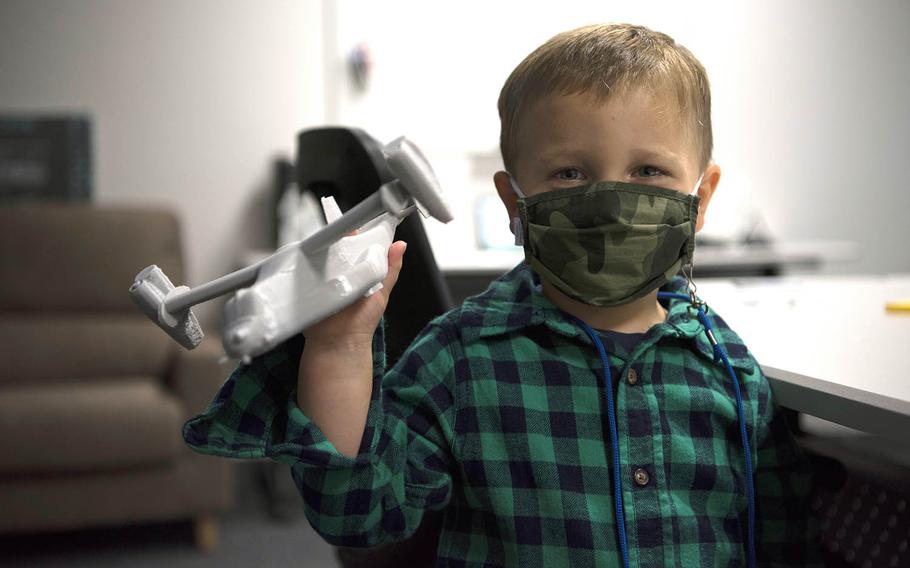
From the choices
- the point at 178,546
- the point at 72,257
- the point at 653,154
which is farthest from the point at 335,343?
the point at 72,257

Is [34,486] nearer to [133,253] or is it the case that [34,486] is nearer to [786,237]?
[133,253]

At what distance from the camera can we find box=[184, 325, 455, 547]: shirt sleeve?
2.30 feet

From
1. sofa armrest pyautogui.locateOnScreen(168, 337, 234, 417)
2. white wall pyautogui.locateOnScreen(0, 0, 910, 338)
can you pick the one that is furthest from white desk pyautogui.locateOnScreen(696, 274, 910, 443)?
white wall pyautogui.locateOnScreen(0, 0, 910, 338)

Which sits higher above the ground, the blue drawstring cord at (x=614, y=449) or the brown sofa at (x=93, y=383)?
the blue drawstring cord at (x=614, y=449)

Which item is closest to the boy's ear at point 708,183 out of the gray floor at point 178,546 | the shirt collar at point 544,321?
the shirt collar at point 544,321

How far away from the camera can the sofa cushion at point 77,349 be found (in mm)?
2557

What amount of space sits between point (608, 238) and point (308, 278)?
306 mm

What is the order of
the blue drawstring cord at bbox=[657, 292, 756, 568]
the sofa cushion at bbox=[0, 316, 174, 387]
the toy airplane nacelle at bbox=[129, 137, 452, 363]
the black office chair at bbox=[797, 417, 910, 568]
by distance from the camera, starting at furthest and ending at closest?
the sofa cushion at bbox=[0, 316, 174, 387], the black office chair at bbox=[797, 417, 910, 568], the blue drawstring cord at bbox=[657, 292, 756, 568], the toy airplane nacelle at bbox=[129, 137, 452, 363]

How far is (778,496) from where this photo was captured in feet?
2.73

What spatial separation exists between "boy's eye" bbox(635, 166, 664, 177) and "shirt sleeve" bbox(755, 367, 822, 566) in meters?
0.22

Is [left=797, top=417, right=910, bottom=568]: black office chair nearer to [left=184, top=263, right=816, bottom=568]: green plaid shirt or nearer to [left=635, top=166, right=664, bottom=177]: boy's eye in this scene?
[left=184, top=263, right=816, bottom=568]: green plaid shirt

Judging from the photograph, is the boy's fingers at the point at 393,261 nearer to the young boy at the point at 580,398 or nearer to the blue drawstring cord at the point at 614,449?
the young boy at the point at 580,398

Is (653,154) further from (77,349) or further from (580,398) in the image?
(77,349)

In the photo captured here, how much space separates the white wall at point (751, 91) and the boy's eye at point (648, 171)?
229 cm
